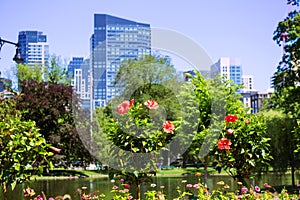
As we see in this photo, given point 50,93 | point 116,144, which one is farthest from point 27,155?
point 50,93

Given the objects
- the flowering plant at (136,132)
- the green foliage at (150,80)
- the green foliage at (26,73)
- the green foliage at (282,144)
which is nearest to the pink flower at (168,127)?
the flowering plant at (136,132)

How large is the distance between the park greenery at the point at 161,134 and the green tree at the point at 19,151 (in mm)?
11

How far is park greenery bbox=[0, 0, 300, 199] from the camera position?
6.44 m

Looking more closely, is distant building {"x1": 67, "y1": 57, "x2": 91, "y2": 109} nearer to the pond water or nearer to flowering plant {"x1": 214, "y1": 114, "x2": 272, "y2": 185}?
the pond water

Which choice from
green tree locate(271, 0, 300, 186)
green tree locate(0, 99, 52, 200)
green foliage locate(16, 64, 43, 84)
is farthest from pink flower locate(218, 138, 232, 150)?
green foliage locate(16, 64, 43, 84)

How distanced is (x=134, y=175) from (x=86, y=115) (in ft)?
87.3

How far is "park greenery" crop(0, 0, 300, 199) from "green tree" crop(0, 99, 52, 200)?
11 mm

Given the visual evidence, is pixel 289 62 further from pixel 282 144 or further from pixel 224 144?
pixel 224 144

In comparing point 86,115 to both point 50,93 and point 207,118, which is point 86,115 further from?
point 207,118

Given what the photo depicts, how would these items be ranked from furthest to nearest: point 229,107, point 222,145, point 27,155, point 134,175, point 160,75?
point 160,75 < point 229,107 < point 222,145 < point 134,175 < point 27,155

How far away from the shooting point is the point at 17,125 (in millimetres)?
6461

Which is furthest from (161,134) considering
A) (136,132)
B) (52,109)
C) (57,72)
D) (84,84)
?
(84,84)

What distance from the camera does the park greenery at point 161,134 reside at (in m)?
6.44

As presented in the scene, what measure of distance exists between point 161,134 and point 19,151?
6.37 ft
